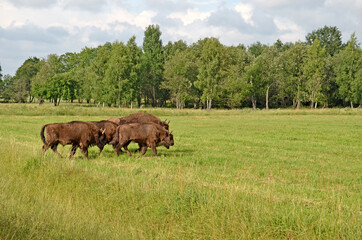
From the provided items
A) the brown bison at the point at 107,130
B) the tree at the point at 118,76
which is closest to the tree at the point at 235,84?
the tree at the point at 118,76

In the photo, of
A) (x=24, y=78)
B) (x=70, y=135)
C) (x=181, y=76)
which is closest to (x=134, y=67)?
(x=181, y=76)

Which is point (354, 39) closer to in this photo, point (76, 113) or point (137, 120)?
point (76, 113)

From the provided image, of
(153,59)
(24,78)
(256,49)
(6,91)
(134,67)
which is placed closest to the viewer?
(134,67)

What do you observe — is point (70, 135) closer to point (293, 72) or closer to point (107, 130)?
point (107, 130)

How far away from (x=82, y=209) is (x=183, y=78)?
84.9 metres

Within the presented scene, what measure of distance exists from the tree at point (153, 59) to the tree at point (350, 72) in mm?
48531

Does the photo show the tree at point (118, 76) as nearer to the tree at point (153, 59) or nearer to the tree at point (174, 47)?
the tree at point (153, 59)

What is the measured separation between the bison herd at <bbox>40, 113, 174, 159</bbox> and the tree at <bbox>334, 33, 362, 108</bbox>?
270ft

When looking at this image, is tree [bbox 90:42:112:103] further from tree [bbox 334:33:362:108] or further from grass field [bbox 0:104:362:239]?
grass field [bbox 0:104:362:239]

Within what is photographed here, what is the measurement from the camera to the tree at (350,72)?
86.4 m

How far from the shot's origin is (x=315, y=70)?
281ft

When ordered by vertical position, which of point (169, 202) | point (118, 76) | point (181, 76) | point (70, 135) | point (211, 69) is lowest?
point (169, 202)

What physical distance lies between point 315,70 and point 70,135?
8140cm

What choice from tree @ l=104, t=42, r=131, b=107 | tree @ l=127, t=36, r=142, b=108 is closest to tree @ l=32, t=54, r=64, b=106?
tree @ l=104, t=42, r=131, b=107
